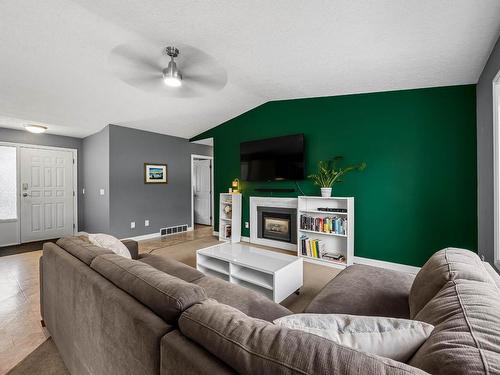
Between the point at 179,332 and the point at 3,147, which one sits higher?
the point at 3,147

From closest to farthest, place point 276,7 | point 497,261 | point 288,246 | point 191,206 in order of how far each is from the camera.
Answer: point 276,7, point 497,261, point 288,246, point 191,206

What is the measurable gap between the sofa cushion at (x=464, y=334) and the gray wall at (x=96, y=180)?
4.96m

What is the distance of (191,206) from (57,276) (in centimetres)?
436

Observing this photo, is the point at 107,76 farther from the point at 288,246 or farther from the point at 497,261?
the point at 497,261

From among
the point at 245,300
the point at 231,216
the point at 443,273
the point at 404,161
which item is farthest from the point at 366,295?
the point at 231,216

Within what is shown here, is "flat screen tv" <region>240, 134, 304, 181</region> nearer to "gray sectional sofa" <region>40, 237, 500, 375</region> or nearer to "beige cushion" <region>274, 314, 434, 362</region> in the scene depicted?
"gray sectional sofa" <region>40, 237, 500, 375</region>

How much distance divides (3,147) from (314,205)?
5743mm

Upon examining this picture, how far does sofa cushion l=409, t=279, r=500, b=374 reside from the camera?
0.50m

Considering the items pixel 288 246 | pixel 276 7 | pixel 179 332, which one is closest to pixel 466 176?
pixel 288 246

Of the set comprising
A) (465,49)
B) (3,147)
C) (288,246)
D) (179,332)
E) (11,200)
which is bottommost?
(288,246)

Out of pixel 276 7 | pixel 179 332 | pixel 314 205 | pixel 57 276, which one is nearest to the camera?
pixel 179 332

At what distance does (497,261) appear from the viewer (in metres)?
2.03

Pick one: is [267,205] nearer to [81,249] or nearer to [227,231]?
[227,231]

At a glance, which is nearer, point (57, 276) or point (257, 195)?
point (57, 276)
